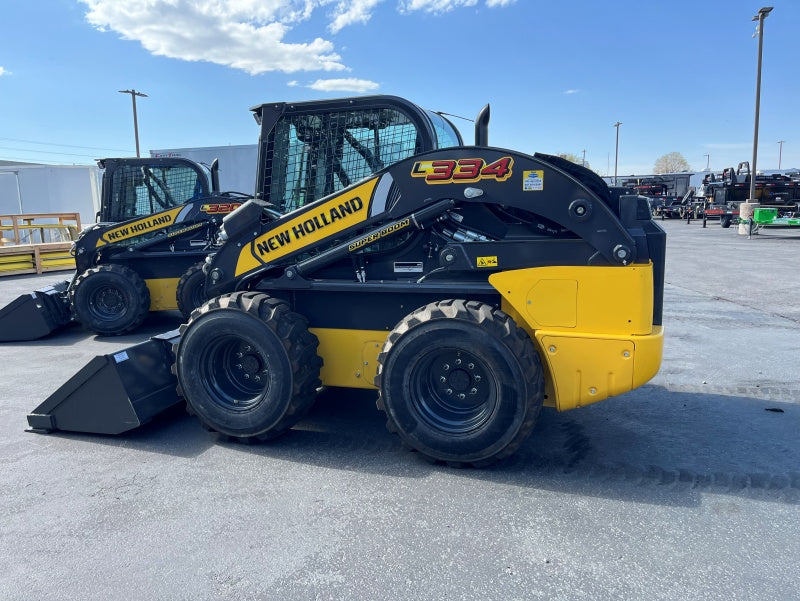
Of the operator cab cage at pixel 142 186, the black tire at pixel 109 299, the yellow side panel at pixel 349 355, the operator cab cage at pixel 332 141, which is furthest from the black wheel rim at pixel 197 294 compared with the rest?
the yellow side panel at pixel 349 355

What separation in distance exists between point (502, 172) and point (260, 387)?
95.1 inches

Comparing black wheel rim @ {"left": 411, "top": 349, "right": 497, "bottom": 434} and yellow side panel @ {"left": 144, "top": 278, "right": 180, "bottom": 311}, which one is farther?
yellow side panel @ {"left": 144, "top": 278, "right": 180, "bottom": 311}

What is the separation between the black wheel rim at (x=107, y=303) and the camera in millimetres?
8625

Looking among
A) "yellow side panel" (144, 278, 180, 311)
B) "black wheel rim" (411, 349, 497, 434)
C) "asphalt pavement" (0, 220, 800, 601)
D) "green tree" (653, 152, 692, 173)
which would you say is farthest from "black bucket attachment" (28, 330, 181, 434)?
"green tree" (653, 152, 692, 173)

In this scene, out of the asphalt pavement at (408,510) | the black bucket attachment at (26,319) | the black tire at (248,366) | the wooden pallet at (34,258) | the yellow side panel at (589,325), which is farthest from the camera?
the wooden pallet at (34,258)

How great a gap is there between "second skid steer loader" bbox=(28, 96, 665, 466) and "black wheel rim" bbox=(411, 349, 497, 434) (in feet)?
0.04

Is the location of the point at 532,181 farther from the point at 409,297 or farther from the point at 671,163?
the point at 671,163

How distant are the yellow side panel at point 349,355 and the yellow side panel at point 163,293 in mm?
5288

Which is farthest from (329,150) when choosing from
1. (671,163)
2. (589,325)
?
(671,163)

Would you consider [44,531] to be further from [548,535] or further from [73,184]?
[73,184]

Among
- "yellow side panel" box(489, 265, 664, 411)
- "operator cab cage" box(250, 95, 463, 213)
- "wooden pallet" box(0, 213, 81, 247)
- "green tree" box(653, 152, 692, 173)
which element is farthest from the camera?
"green tree" box(653, 152, 692, 173)

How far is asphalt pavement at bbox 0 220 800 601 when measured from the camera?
2787 mm

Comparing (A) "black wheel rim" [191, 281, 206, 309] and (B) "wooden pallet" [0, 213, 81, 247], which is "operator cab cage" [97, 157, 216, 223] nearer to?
(A) "black wheel rim" [191, 281, 206, 309]

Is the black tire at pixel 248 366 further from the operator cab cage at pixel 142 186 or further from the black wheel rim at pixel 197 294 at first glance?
the operator cab cage at pixel 142 186
